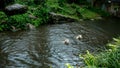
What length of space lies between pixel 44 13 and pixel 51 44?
337 inches

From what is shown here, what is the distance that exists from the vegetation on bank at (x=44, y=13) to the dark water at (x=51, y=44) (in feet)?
4.82

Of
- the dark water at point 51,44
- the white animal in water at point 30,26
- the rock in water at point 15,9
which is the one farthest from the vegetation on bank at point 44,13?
the dark water at point 51,44

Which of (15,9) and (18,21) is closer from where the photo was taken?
(18,21)

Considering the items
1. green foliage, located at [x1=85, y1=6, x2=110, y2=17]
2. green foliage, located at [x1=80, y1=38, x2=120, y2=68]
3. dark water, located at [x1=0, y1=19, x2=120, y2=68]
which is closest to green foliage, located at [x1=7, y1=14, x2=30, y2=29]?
dark water, located at [x1=0, y1=19, x2=120, y2=68]

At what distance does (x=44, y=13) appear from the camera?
84.7 feet

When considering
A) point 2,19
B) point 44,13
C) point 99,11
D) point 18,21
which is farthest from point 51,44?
point 99,11

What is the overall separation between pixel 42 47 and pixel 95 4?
19003mm

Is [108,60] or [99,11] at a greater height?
[108,60]

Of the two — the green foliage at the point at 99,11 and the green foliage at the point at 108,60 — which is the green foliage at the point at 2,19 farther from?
the green foliage at the point at 108,60

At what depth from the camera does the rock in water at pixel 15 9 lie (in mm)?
23438

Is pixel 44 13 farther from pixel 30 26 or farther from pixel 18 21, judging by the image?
pixel 18 21

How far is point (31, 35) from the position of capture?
2011 centimetres

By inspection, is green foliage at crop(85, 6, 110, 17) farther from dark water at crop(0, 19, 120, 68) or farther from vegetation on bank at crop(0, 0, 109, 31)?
dark water at crop(0, 19, 120, 68)

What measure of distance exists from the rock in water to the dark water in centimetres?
279
